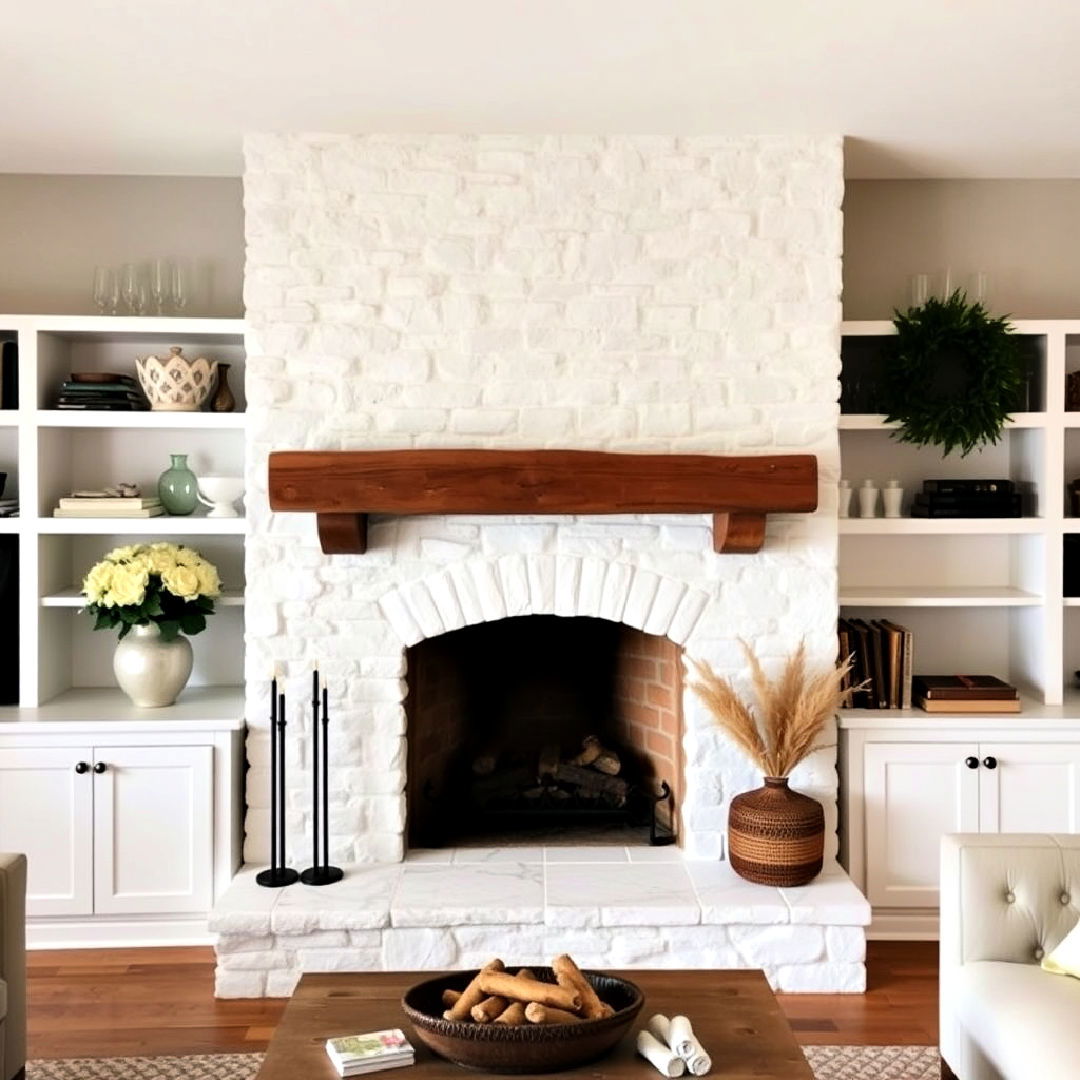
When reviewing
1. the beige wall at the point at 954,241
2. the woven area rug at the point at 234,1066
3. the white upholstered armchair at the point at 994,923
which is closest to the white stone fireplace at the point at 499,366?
the beige wall at the point at 954,241

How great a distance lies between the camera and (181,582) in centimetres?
412

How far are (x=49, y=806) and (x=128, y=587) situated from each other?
699 millimetres

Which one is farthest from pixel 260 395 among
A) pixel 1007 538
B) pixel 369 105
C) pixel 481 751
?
pixel 1007 538

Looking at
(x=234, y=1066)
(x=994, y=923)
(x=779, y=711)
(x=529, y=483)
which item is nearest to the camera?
(x=994, y=923)

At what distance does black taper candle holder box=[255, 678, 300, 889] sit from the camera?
3906mm

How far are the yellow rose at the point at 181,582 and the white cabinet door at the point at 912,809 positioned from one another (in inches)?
84.6

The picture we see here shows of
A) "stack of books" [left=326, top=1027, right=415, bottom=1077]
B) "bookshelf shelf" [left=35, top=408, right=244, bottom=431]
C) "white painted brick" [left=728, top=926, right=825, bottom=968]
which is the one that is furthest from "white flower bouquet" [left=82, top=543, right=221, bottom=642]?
"stack of books" [left=326, top=1027, right=415, bottom=1077]

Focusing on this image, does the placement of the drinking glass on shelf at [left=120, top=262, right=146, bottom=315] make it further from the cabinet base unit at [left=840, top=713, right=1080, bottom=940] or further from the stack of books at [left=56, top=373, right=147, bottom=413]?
the cabinet base unit at [left=840, top=713, right=1080, bottom=940]

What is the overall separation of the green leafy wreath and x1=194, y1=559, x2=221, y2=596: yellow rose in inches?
87.4

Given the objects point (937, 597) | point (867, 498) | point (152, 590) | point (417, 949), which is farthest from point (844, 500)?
point (152, 590)

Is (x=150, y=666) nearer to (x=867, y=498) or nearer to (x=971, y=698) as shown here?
(x=867, y=498)

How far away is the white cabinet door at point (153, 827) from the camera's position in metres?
4.02

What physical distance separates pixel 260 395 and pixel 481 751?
1483 millimetres

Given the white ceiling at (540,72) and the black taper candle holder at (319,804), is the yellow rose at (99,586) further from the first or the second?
the white ceiling at (540,72)
